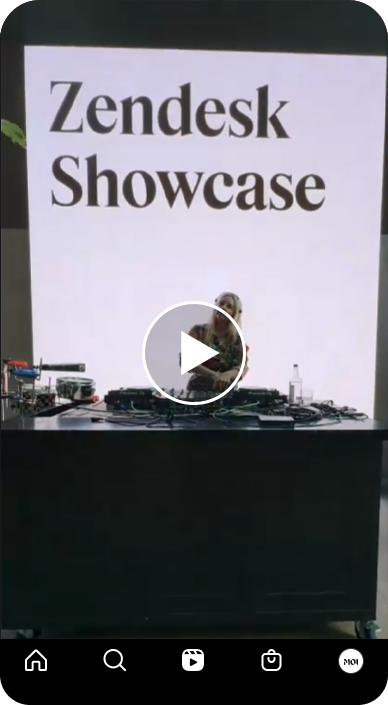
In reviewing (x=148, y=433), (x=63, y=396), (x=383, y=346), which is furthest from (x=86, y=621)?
(x=383, y=346)

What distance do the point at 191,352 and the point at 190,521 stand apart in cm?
37

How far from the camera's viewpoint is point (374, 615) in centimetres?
85

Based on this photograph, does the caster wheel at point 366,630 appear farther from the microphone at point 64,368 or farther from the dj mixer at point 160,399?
the microphone at point 64,368

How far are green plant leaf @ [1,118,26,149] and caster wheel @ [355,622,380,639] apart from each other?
106cm

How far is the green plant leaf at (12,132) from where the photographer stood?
532 millimetres

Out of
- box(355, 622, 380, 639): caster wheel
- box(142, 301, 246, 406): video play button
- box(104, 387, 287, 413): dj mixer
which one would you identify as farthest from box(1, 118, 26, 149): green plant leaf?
box(355, 622, 380, 639): caster wheel

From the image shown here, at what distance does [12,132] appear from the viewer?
53 centimetres

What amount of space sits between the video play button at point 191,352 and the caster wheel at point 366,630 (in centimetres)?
56

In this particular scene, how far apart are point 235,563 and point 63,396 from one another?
24.4 inches

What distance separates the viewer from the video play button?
0.70 m
